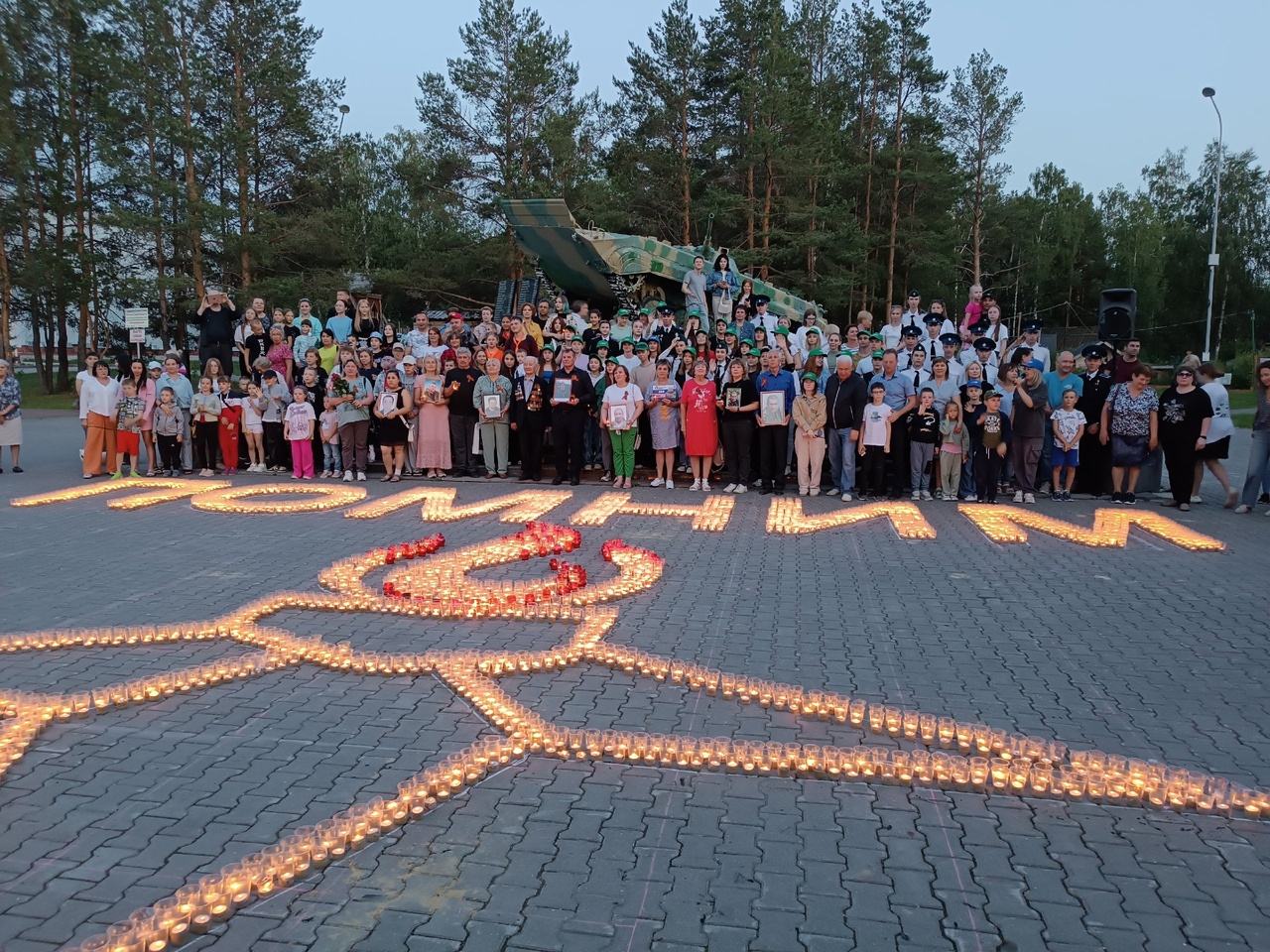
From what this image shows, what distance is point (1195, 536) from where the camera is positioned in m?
9.38

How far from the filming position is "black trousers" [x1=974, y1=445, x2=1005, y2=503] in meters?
11.5

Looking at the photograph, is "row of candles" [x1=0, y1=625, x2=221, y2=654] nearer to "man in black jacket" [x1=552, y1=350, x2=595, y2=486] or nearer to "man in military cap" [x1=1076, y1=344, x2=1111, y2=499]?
"man in black jacket" [x1=552, y1=350, x2=595, y2=486]

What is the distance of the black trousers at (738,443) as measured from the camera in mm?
12258

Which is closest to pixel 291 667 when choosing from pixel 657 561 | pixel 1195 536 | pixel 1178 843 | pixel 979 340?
pixel 657 561

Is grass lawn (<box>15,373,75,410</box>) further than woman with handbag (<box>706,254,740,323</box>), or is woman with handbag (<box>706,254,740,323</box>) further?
grass lawn (<box>15,373,75,410</box>)

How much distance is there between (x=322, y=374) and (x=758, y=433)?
6759 millimetres

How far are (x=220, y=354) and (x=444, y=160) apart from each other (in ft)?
72.5

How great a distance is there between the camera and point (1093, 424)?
1188 centimetres

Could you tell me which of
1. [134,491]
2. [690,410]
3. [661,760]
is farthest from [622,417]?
[661,760]

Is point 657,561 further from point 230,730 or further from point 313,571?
point 230,730

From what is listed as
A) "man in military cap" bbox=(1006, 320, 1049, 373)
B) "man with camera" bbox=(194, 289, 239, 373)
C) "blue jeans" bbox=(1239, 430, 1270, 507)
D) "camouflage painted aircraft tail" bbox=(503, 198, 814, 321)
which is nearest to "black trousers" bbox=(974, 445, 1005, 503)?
"man in military cap" bbox=(1006, 320, 1049, 373)

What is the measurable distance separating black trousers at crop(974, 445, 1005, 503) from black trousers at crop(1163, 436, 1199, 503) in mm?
2002

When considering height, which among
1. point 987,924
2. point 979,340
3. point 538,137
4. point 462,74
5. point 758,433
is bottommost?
point 987,924

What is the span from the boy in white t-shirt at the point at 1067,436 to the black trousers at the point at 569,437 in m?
6.32
